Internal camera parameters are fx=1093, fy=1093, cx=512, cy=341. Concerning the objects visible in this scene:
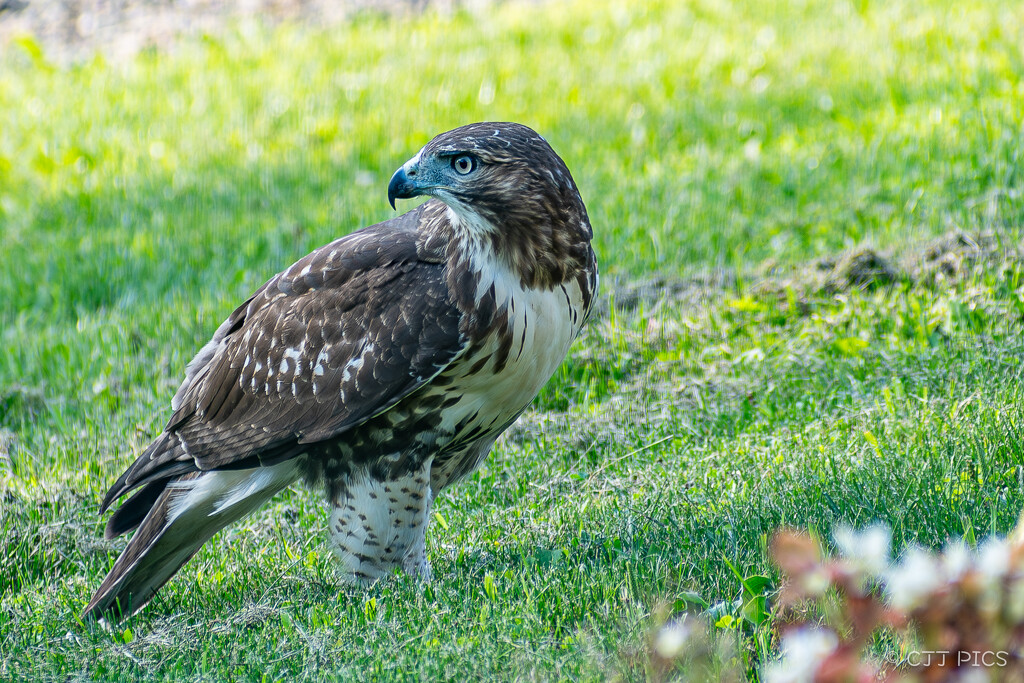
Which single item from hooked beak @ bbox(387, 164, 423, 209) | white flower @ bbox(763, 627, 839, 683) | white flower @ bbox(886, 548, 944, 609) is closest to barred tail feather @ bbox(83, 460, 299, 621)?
hooked beak @ bbox(387, 164, 423, 209)

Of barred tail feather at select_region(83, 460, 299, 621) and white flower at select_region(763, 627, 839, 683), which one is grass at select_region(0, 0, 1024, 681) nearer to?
barred tail feather at select_region(83, 460, 299, 621)

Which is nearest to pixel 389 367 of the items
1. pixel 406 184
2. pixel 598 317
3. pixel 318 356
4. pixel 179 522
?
pixel 318 356

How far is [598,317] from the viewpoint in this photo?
230 inches

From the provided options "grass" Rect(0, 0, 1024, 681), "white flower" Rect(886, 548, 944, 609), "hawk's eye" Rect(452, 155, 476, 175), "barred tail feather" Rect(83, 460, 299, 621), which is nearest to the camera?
"white flower" Rect(886, 548, 944, 609)

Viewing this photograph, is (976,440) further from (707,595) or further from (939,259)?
(939,259)

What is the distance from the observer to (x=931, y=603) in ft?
4.85

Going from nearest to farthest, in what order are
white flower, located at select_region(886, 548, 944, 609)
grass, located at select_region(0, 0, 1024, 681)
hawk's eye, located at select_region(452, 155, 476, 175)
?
white flower, located at select_region(886, 548, 944, 609) → grass, located at select_region(0, 0, 1024, 681) → hawk's eye, located at select_region(452, 155, 476, 175)

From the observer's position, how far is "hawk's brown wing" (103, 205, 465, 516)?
3.69m

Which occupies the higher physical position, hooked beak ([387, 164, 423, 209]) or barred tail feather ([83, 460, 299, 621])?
hooked beak ([387, 164, 423, 209])

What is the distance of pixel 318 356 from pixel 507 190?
0.95 metres

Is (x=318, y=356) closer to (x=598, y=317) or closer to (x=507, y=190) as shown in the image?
(x=507, y=190)

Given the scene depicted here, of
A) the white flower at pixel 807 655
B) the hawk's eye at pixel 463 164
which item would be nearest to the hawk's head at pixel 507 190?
the hawk's eye at pixel 463 164

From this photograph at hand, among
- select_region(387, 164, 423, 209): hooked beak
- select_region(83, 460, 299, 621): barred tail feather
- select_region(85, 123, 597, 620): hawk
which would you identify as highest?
select_region(387, 164, 423, 209): hooked beak

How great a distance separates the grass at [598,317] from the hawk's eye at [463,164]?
1311 millimetres
